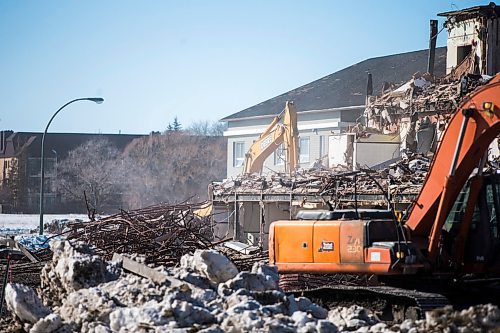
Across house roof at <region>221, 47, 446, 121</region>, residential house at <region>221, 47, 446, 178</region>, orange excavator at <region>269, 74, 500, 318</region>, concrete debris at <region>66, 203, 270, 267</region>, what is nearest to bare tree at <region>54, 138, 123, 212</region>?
residential house at <region>221, 47, 446, 178</region>

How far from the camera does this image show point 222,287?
1046 centimetres

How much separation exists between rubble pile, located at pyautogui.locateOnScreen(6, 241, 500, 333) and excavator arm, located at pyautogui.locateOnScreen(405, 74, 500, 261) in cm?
224

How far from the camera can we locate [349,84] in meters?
56.2

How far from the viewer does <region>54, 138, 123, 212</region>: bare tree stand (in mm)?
73938

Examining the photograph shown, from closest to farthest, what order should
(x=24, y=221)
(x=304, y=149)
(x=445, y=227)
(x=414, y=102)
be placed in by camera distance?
(x=445, y=227) < (x=414, y=102) < (x=304, y=149) < (x=24, y=221)

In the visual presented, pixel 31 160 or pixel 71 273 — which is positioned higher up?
pixel 31 160

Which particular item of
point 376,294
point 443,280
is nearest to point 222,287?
point 376,294

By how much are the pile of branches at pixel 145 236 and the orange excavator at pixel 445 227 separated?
537 centimetres

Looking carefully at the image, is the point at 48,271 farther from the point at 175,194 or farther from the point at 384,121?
the point at 175,194

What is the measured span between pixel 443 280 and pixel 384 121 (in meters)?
21.5

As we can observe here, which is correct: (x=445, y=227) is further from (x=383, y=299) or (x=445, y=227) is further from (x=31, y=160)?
(x=31, y=160)

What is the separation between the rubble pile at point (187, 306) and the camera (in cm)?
846

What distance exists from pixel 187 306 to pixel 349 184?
13.1 metres

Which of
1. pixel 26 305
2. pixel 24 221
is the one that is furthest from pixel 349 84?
pixel 26 305
